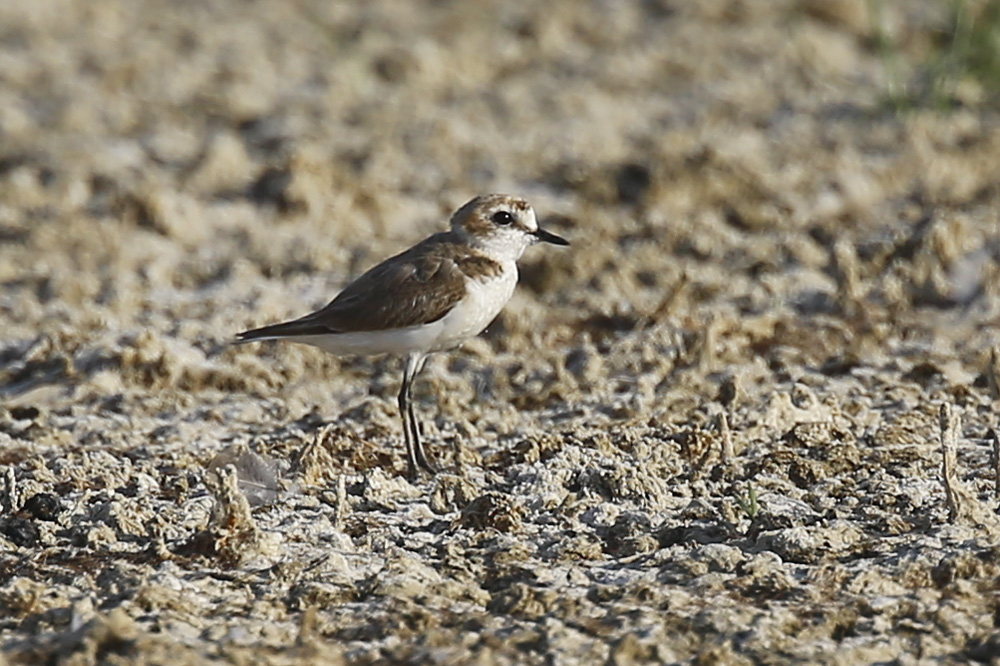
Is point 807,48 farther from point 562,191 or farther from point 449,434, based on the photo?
point 449,434

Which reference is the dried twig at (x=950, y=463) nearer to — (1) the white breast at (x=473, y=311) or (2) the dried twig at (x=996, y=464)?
(2) the dried twig at (x=996, y=464)

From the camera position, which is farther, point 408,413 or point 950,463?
point 408,413

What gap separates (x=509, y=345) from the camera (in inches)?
249

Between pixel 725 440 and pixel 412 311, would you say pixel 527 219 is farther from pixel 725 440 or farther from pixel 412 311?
pixel 725 440

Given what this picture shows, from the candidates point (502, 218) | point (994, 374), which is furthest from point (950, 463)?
point (502, 218)

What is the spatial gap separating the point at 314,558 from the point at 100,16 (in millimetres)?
7619

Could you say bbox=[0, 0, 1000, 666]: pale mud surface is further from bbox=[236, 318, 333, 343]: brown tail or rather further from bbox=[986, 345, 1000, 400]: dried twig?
bbox=[236, 318, 333, 343]: brown tail

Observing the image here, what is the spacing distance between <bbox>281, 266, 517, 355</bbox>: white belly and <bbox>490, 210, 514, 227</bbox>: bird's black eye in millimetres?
277

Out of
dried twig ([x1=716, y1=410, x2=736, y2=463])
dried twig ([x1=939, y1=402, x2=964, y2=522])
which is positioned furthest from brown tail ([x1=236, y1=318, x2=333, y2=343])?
dried twig ([x1=939, y1=402, x2=964, y2=522])

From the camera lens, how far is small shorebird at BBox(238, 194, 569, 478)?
16.9 feet

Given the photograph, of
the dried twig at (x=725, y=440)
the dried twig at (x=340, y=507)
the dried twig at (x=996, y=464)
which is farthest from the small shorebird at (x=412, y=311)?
the dried twig at (x=996, y=464)

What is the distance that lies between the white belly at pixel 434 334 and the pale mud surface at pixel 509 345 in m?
0.32

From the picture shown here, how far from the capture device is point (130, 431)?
17.7ft

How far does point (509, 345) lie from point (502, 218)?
93 cm
